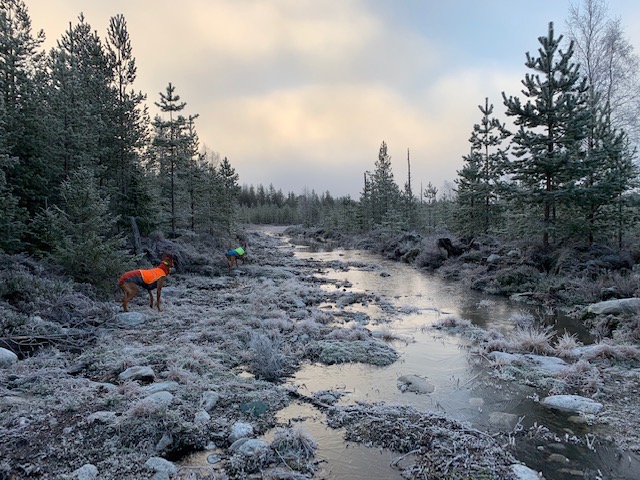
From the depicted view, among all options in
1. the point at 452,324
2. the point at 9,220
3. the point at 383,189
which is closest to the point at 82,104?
the point at 9,220

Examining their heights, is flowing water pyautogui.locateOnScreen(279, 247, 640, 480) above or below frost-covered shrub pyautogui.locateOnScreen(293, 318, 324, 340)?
below

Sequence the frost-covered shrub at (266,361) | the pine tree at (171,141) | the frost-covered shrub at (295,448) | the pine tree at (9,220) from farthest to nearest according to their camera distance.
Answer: the pine tree at (171,141), the pine tree at (9,220), the frost-covered shrub at (266,361), the frost-covered shrub at (295,448)

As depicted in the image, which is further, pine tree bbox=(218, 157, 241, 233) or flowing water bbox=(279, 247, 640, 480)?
pine tree bbox=(218, 157, 241, 233)

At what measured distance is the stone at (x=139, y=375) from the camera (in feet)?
18.4

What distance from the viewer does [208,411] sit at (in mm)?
4922

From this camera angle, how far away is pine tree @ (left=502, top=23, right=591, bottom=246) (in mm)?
14508

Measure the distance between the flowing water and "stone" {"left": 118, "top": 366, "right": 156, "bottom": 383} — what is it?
6.97ft

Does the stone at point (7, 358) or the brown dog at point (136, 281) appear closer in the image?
the stone at point (7, 358)

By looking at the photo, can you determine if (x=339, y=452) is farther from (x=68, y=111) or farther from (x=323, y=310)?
(x=68, y=111)

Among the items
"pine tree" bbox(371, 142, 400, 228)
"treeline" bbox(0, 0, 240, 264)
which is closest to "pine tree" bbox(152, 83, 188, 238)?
"treeline" bbox(0, 0, 240, 264)

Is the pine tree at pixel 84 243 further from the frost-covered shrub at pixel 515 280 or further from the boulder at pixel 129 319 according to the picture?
the frost-covered shrub at pixel 515 280

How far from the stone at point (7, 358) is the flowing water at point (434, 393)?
4219 mm

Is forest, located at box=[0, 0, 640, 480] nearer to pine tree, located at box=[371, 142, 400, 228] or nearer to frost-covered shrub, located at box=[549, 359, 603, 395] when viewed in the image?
frost-covered shrub, located at box=[549, 359, 603, 395]

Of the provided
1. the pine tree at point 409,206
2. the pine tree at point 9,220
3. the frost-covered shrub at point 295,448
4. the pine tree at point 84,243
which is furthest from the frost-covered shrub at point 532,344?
the pine tree at point 409,206
